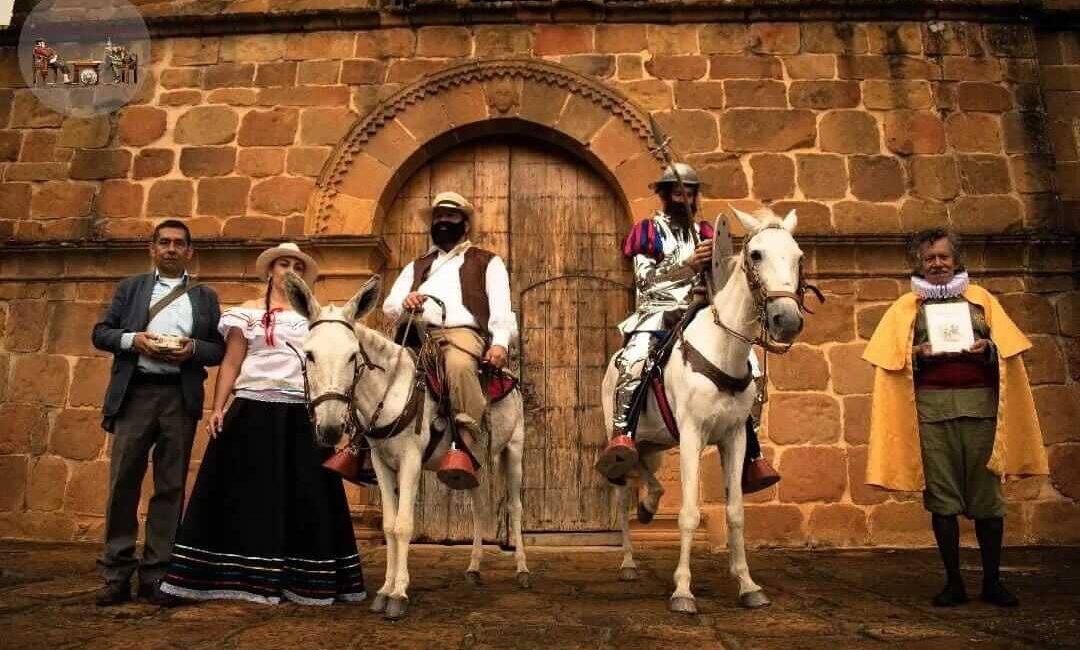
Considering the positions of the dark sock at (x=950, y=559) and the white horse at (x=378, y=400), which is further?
the dark sock at (x=950, y=559)

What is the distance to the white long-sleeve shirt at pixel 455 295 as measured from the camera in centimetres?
415

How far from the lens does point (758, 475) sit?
388cm

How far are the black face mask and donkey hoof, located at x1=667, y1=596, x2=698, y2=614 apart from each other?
2301 mm

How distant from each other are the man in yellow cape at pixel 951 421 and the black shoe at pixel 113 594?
3.85m

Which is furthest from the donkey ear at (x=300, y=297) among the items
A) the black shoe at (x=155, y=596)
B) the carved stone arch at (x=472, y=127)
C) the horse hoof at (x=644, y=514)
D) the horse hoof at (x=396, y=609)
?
the carved stone arch at (x=472, y=127)

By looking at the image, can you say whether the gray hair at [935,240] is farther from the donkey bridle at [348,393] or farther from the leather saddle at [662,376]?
the donkey bridle at [348,393]

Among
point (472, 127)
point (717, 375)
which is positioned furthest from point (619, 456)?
point (472, 127)

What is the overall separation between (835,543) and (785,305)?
3490mm

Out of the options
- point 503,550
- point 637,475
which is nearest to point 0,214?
point 503,550

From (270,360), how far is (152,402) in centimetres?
65

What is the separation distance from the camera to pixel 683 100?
6.60 metres

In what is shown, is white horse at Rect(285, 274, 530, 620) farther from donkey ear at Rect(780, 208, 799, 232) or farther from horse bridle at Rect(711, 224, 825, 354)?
donkey ear at Rect(780, 208, 799, 232)

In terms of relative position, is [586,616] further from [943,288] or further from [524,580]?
[943,288]

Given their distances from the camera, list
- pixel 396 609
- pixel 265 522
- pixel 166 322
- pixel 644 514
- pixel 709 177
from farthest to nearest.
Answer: pixel 709 177, pixel 644 514, pixel 166 322, pixel 265 522, pixel 396 609
